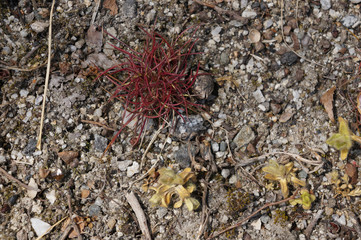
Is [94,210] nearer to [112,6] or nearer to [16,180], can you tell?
[16,180]

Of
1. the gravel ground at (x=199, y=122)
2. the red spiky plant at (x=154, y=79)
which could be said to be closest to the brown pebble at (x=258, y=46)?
the gravel ground at (x=199, y=122)

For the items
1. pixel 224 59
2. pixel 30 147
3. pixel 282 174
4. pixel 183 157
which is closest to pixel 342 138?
pixel 282 174

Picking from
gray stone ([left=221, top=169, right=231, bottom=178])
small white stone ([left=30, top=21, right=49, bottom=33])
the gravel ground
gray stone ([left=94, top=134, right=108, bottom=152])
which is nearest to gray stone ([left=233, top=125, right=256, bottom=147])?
the gravel ground

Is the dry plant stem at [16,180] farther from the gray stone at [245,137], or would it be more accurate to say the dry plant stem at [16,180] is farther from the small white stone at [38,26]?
the gray stone at [245,137]

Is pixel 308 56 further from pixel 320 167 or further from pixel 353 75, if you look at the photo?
pixel 320 167

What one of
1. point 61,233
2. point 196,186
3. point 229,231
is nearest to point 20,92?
point 61,233

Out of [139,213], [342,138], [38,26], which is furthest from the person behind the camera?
[38,26]
